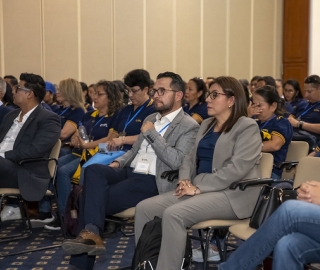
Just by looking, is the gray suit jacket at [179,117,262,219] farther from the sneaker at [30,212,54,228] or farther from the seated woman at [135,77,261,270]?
the sneaker at [30,212,54,228]

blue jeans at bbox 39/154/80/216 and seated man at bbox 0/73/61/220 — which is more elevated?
seated man at bbox 0/73/61/220

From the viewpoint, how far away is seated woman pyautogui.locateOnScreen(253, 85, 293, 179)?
14.2ft

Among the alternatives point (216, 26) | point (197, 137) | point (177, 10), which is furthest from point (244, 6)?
point (197, 137)

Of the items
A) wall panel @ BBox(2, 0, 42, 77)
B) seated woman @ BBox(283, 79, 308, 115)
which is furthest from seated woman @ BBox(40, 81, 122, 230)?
wall panel @ BBox(2, 0, 42, 77)

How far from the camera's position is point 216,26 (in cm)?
1133

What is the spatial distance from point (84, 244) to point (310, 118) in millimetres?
3631

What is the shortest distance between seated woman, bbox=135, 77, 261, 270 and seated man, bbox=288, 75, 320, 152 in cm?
220

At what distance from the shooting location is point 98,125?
16.7 ft

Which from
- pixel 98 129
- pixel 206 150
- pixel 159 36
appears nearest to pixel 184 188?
pixel 206 150

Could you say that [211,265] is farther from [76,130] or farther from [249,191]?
[76,130]

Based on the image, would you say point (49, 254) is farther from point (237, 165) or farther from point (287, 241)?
point (287, 241)

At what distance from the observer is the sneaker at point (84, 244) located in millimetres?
3316

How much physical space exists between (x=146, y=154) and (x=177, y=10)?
24.2ft

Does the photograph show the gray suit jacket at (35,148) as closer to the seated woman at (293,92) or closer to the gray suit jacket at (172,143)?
the gray suit jacket at (172,143)
